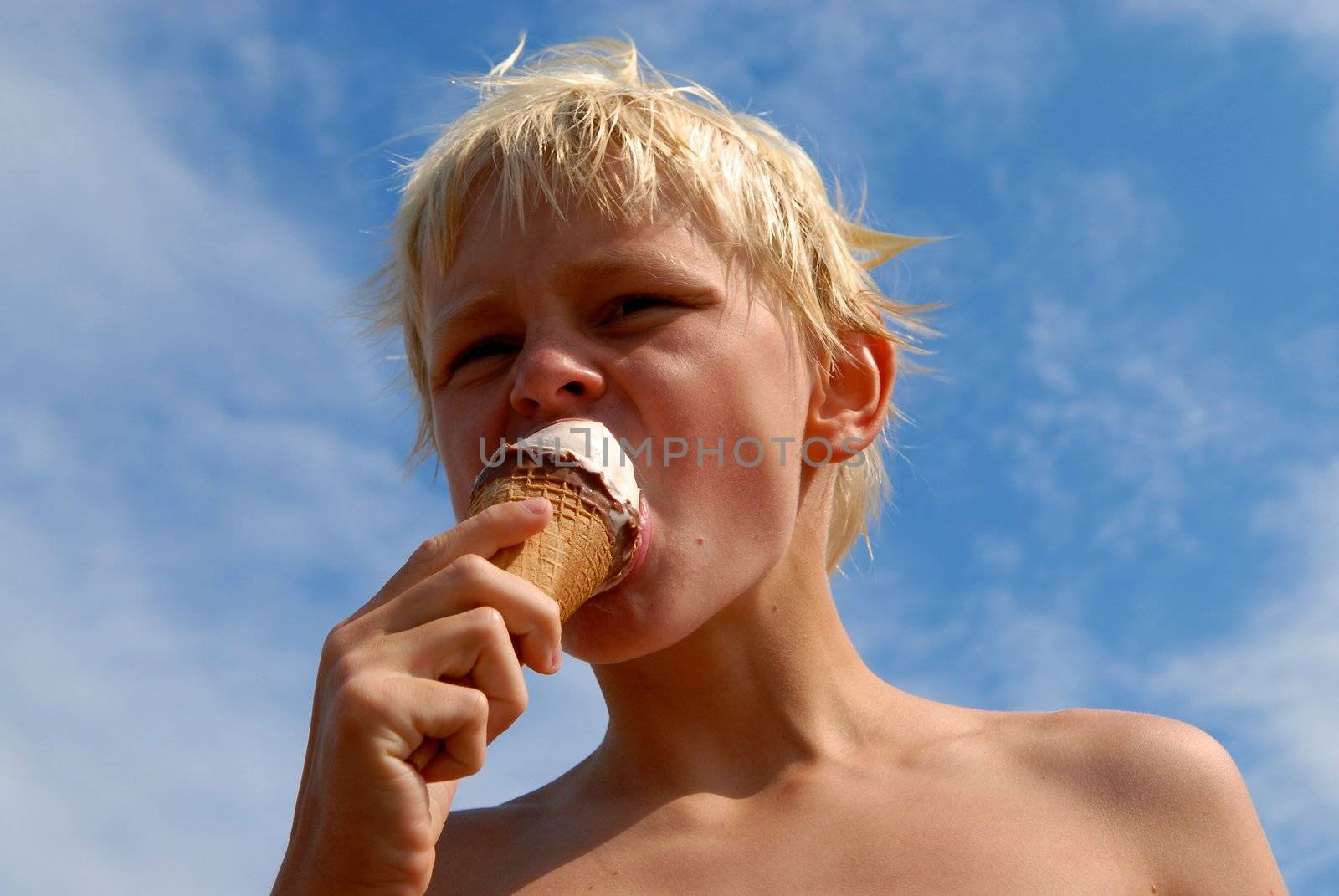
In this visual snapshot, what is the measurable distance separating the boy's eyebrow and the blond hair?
128 mm

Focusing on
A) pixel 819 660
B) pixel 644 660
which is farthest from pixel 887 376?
pixel 644 660

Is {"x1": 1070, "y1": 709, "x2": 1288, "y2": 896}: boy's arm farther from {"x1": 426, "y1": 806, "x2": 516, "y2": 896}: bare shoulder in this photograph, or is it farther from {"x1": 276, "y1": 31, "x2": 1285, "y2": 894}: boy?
{"x1": 426, "y1": 806, "x2": 516, "y2": 896}: bare shoulder

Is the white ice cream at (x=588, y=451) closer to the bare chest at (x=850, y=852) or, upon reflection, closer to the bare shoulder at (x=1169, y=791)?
the bare chest at (x=850, y=852)

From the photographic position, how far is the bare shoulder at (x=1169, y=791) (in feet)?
10.4

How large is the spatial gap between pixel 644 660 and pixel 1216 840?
1.56 m

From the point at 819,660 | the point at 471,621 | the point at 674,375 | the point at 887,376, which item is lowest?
the point at 471,621

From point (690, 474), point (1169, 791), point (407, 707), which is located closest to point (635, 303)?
point (690, 474)

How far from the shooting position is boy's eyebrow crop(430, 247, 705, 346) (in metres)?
3.33

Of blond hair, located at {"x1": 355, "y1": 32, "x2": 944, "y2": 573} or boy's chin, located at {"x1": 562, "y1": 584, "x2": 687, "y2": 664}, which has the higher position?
blond hair, located at {"x1": 355, "y1": 32, "x2": 944, "y2": 573}

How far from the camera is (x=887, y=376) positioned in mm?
4098

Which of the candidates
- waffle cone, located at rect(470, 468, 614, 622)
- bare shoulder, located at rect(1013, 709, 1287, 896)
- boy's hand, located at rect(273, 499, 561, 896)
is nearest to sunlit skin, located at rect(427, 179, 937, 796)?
waffle cone, located at rect(470, 468, 614, 622)

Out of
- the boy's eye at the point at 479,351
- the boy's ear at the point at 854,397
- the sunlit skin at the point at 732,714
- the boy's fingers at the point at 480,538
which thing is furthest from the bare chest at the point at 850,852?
the boy's eye at the point at 479,351

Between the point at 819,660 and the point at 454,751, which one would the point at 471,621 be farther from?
the point at 819,660

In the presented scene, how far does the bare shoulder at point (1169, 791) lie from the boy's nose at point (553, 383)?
154 centimetres
